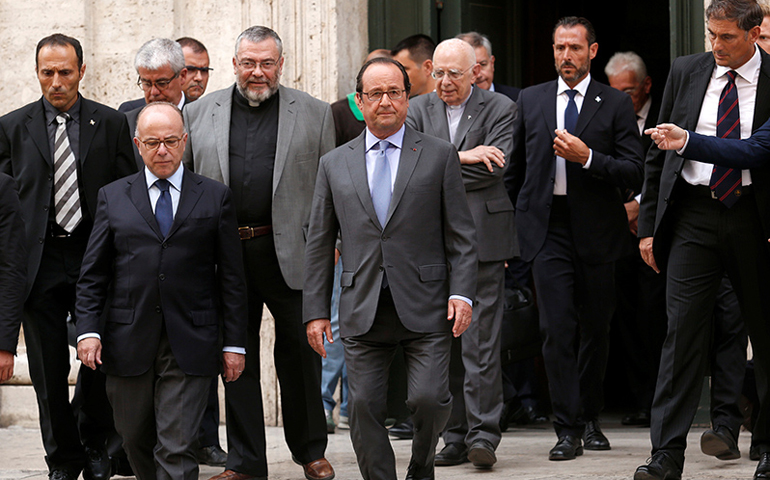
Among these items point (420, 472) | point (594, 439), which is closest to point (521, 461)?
point (594, 439)

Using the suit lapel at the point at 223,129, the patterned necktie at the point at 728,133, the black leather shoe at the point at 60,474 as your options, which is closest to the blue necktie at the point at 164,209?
the suit lapel at the point at 223,129

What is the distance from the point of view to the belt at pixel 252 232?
19.6ft

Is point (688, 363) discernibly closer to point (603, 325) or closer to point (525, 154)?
point (603, 325)

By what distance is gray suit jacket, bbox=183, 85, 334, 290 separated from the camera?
235 inches

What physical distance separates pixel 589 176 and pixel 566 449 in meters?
1.55

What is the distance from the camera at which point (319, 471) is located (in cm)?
602

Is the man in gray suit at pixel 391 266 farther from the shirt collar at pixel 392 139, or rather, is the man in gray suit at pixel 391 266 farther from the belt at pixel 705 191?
the belt at pixel 705 191

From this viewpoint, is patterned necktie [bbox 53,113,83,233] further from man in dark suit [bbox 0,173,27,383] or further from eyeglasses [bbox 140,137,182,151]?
eyeglasses [bbox 140,137,182,151]

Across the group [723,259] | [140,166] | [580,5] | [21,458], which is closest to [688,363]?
[723,259]

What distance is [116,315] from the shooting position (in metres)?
5.15

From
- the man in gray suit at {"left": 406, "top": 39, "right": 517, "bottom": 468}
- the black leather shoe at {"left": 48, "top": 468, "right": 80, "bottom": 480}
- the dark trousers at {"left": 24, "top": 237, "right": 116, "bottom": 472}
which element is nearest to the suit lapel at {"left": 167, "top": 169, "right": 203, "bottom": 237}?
the dark trousers at {"left": 24, "top": 237, "right": 116, "bottom": 472}

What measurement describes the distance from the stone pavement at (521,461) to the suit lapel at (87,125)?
5.70 ft

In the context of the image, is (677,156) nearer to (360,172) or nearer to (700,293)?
(700,293)

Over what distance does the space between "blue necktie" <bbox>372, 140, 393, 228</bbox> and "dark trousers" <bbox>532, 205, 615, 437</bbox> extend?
175cm
